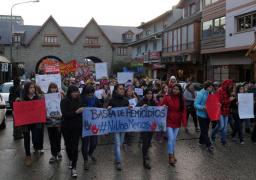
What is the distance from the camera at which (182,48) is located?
3812 centimetres

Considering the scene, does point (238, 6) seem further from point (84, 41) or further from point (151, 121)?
point (84, 41)

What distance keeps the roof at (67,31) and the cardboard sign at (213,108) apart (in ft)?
195

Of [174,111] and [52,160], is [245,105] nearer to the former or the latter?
[174,111]

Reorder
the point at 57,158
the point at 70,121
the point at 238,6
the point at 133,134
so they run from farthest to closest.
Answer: the point at 238,6, the point at 133,134, the point at 57,158, the point at 70,121

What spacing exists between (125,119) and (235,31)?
2116 cm

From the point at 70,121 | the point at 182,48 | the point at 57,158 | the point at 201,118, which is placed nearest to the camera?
the point at 70,121

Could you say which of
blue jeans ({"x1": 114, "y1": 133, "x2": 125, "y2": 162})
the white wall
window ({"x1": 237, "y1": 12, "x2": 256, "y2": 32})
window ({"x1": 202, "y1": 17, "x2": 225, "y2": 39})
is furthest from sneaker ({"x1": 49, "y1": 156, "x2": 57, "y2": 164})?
window ({"x1": 202, "y1": 17, "x2": 225, "y2": 39})

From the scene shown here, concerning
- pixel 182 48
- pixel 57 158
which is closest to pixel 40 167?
pixel 57 158

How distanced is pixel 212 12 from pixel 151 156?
2410 cm

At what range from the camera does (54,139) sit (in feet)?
28.8

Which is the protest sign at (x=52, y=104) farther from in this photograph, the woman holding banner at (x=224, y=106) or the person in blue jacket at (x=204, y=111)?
the woman holding banner at (x=224, y=106)

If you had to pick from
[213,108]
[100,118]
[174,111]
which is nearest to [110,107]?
[100,118]

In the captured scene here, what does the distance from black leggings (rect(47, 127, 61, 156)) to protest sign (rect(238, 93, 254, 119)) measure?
16.3 ft

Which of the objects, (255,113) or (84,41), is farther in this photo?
(84,41)
